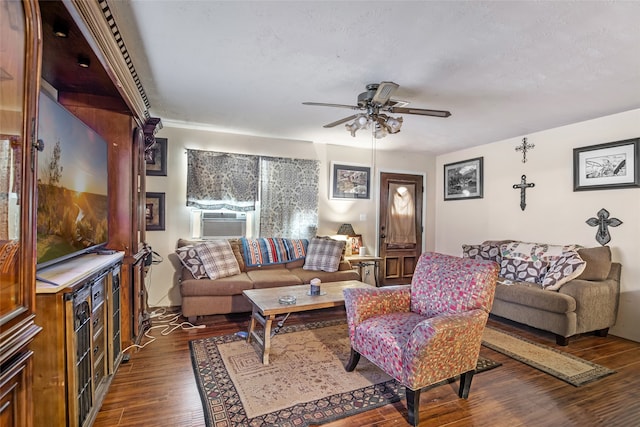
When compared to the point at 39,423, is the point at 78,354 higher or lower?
higher

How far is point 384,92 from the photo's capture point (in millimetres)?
2467

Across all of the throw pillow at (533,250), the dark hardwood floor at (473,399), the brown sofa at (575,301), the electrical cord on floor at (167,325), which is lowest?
the dark hardwood floor at (473,399)

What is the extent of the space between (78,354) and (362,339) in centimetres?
169

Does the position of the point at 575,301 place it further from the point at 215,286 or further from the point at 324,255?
the point at 215,286

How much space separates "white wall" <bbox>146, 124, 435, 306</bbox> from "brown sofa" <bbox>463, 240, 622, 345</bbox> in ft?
7.82

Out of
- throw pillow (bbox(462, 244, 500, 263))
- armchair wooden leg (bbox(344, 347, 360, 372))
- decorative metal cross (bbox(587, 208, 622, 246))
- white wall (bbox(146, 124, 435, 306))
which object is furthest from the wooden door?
armchair wooden leg (bbox(344, 347, 360, 372))

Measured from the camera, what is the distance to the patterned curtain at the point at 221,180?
13.8 ft

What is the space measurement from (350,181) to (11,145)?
4.58m

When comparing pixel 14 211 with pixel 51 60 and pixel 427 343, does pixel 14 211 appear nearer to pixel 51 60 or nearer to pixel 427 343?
pixel 51 60

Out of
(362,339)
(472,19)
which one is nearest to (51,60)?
(472,19)

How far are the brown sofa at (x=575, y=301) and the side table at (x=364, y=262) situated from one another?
177 centimetres

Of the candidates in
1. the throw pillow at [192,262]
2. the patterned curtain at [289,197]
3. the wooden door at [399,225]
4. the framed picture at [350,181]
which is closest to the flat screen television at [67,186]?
the throw pillow at [192,262]

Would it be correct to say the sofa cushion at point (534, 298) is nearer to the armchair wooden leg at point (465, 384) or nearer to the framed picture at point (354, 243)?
the armchair wooden leg at point (465, 384)

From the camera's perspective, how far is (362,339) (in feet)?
7.55
